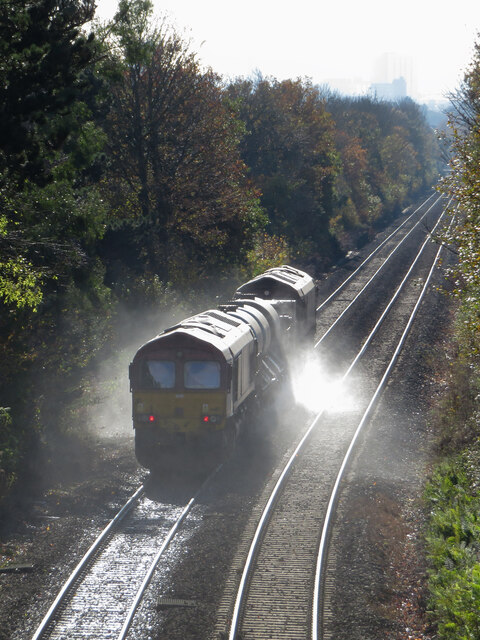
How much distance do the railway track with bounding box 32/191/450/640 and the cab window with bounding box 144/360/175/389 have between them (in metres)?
2.67

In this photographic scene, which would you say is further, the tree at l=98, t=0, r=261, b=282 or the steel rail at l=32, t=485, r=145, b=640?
the tree at l=98, t=0, r=261, b=282

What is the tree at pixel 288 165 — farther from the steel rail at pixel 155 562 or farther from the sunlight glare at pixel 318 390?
the steel rail at pixel 155 562

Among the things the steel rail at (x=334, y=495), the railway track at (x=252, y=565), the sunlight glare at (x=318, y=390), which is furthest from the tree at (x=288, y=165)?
the railway track at (x=252, y=565)

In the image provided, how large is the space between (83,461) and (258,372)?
5706mm

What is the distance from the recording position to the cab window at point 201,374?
17.0 metres

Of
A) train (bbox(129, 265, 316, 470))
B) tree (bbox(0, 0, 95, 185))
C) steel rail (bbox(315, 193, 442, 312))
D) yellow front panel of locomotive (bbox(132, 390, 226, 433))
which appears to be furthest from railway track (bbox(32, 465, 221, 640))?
steel rail (bbox(315, 193, 442, 312))

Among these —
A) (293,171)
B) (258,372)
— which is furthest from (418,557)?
(293,171)

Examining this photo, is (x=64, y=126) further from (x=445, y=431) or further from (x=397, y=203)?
(x=397, y=203)

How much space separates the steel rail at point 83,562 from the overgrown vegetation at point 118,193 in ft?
8.73

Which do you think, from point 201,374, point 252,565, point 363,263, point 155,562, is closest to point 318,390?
point 201,374

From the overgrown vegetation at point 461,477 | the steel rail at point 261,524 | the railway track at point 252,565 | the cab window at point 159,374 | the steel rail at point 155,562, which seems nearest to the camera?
the overgrown vegetation at point 461,477

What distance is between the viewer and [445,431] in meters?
19.1

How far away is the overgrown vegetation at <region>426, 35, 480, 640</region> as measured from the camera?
10328mm

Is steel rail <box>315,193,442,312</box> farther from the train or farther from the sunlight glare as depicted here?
the train
